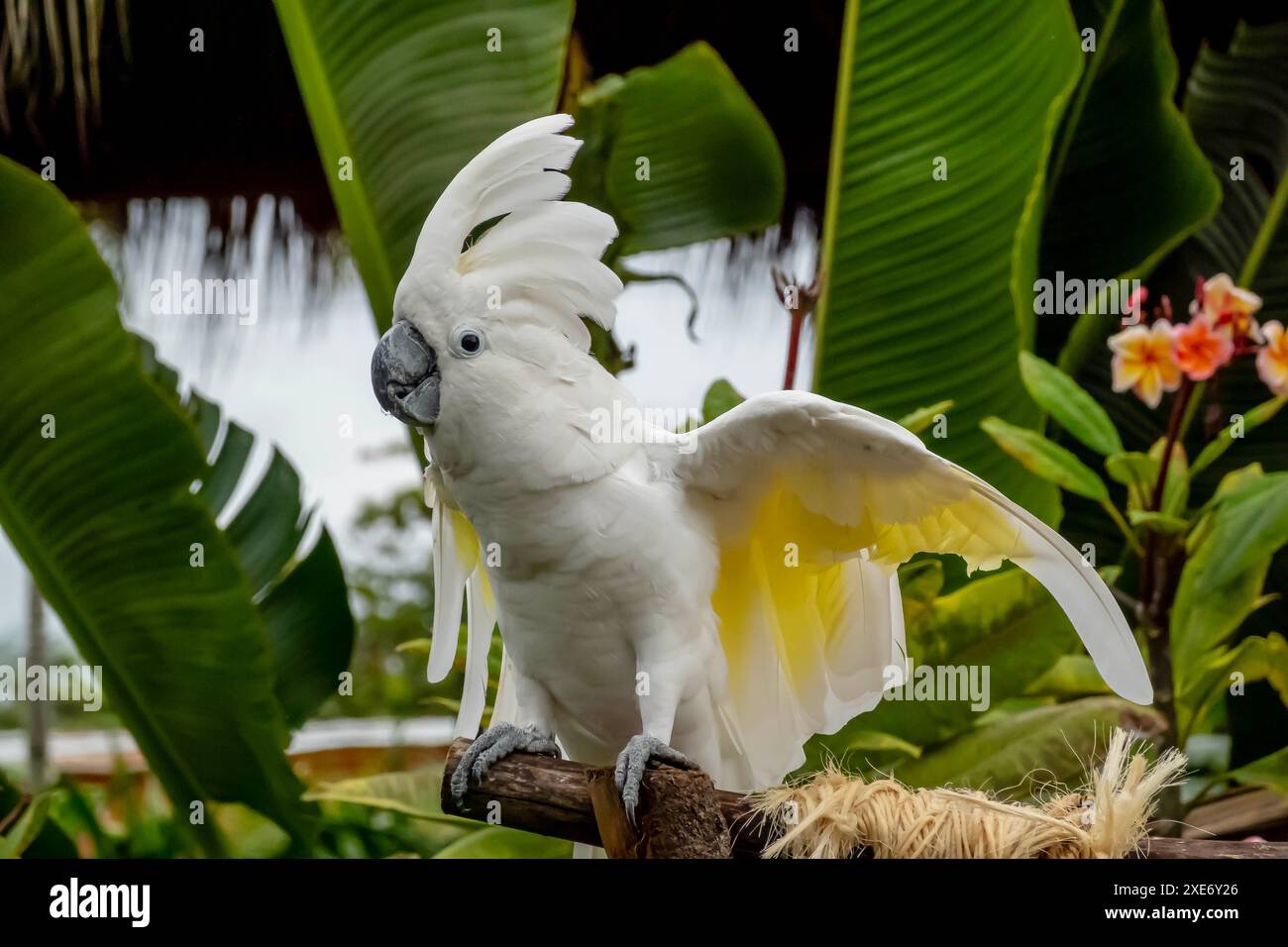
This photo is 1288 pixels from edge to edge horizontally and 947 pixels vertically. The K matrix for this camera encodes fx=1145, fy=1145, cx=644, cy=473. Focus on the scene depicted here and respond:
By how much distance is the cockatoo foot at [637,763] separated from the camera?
3.23ft

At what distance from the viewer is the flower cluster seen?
1.50m

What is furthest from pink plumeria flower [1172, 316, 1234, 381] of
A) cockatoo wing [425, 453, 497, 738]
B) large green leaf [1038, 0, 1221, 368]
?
cockatoo wing [425, 453, 497, 738]

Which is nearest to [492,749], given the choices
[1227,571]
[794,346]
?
[794,346]

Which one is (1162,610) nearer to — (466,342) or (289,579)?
(466,342)

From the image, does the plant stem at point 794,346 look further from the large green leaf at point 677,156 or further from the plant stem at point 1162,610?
the plant stem at point 1162,610

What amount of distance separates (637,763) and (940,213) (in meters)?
0.99

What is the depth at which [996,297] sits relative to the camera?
5.42 feet

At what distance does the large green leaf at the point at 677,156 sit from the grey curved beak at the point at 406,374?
746 millimetres

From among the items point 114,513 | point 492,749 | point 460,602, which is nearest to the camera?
point 492,749

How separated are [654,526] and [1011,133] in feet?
3.00

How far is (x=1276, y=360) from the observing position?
60.6 inches

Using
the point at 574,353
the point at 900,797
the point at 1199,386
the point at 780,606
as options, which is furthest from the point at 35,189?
the point at 1199,386

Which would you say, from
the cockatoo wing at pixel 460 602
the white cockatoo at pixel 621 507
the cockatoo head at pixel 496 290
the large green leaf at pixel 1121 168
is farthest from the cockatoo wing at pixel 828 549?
the large green leaf at pixel 1121 168
